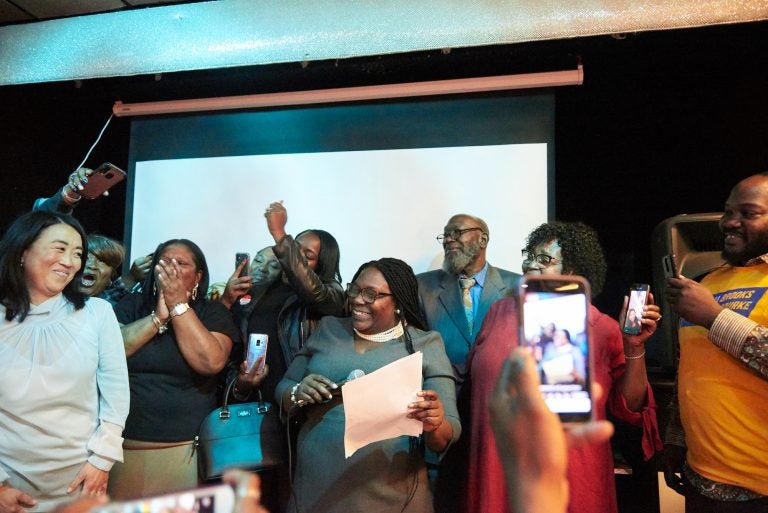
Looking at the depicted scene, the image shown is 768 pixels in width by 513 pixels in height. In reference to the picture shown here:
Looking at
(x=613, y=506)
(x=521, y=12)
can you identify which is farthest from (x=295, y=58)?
(x=613, y=506)

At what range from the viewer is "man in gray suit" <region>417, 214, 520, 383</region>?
269 cm

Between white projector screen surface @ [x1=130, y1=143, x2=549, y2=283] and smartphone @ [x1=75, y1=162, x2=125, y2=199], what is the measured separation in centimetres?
75

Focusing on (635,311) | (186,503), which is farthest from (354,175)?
(186,503)

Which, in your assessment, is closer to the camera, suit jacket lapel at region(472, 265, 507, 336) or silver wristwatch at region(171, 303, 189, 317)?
silver wristwatch at region(171, 303, 189, 317)

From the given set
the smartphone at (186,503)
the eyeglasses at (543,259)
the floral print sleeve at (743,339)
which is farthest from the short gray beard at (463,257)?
the smartphone at (186,503)

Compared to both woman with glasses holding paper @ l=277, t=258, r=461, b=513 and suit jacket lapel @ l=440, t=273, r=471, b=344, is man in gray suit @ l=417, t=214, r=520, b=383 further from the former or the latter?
woman with glasses holding paper @ l=277, t=258, r=461, b=513

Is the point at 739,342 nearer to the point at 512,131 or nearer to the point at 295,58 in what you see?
the point at 512,131

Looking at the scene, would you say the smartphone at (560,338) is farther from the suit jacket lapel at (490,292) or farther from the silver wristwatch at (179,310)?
the silver wristwatch at (179,310)

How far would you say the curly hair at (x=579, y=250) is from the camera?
2477 millimetres

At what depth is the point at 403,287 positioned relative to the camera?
7.72 ft

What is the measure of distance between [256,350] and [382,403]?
33.7 inches

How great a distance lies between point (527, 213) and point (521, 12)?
1015 mm

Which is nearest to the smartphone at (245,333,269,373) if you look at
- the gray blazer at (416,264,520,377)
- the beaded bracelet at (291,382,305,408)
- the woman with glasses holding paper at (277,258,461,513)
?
the woman with glasses holding paper at (277,258,461,513)

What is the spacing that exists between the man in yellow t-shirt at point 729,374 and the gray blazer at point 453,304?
783 mm
